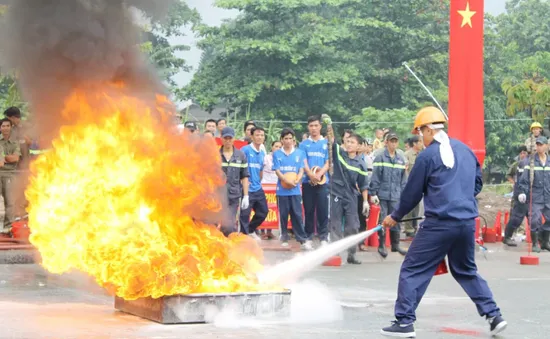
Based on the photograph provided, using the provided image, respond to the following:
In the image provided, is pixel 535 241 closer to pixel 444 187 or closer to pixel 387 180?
pixel 387 180

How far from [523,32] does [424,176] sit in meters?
45.8

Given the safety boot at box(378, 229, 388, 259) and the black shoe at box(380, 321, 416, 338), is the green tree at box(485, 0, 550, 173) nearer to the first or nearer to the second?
the safety boot at box(378, 229, 388, 259)

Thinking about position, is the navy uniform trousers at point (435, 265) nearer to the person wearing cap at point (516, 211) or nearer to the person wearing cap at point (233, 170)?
the person wearing cap at point (233, 170)

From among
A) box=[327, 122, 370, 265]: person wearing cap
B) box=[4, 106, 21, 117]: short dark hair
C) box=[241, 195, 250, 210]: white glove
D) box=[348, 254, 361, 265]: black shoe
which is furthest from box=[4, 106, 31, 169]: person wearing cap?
box=[348, 254, 361, 265]: black shoe

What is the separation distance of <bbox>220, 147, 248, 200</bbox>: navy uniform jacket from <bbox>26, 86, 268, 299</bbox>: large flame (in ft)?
15.7

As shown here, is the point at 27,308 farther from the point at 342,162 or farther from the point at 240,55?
the point at 240,55

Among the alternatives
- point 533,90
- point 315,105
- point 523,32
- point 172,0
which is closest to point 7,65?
point 172,0

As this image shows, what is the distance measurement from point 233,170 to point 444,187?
6425 mm

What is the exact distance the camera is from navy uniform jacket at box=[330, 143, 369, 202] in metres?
14.1

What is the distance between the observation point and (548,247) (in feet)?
56.2

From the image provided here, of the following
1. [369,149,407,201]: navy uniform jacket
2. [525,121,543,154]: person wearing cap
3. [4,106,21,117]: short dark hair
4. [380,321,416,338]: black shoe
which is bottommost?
[380,321,416,338]: black shoe

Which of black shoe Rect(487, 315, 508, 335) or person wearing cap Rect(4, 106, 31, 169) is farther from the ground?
person wearing cap Rect(4, 106, 31, 169)

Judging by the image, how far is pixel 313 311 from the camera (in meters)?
8.99

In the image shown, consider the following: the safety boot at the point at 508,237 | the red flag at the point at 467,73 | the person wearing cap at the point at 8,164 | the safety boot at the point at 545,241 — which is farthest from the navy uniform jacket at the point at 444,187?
the safety boot at the point at 508,237
